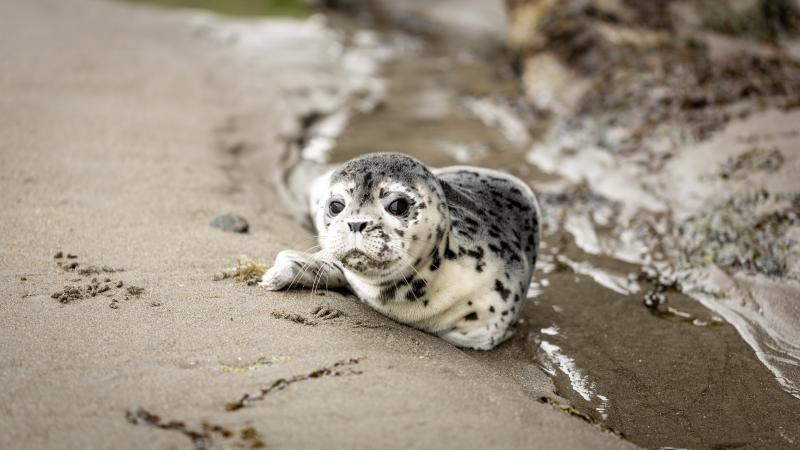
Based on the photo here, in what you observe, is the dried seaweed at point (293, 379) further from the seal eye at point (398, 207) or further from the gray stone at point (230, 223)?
the gray stone at point (230, 223)

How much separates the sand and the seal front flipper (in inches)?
4.0

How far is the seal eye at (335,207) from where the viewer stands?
357 cm

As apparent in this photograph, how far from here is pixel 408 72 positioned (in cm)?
1012

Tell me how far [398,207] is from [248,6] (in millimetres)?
9726

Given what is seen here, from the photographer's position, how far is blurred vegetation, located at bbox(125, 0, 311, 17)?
11836mm

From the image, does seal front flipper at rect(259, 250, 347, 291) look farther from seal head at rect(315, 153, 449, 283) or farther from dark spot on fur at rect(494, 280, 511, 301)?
dark spot on fur at rect(494, 280, 511, 301)

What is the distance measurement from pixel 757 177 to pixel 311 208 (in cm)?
324

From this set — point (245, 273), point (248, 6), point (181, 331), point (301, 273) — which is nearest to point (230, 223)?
point (245, 273)

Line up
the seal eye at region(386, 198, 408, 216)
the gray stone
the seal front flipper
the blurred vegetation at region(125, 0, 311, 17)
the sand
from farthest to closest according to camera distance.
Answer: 1. the blurred vegetation at region(125, 0, 311, 17)
2. the gray stone
3. the seal front flipper
4. the seal eye at region(386, 198, 408, 216)
5. the sand

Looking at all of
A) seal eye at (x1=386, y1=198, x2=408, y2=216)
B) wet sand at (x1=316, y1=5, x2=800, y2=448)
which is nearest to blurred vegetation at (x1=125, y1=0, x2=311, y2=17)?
wet sand at (x1=316, y1=5, x2=800, y2=448)

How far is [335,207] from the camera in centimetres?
360

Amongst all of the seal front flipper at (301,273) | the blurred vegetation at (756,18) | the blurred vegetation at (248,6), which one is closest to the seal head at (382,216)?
the seal front flipper at (301,273)

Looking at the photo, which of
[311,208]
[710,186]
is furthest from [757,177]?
[311,208]

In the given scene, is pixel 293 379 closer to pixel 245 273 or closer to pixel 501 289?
pixel 245 273
